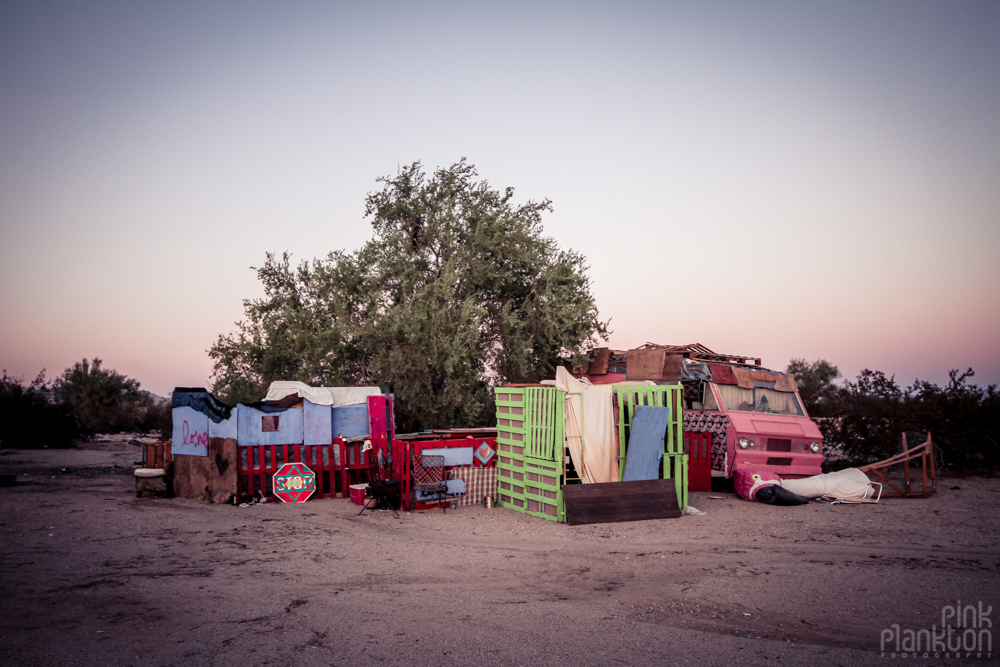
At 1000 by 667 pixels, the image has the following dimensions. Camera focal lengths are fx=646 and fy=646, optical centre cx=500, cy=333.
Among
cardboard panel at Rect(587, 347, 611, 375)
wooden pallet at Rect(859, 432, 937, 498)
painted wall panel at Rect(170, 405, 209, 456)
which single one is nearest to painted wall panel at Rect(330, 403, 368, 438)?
painted wall panel at Rect(170, 405, 209, 456)

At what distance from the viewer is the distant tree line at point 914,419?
1694 centimetres

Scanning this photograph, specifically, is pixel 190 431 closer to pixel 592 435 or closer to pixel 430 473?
pixel 430 473

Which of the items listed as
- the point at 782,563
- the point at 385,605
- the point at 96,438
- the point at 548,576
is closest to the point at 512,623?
the point at 385,605

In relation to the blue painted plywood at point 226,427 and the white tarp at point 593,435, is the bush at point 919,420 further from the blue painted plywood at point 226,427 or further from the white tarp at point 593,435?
the blue painted plywood at point 226,427

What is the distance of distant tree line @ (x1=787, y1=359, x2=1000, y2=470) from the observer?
1694 cm

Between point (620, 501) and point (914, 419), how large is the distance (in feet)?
35.6

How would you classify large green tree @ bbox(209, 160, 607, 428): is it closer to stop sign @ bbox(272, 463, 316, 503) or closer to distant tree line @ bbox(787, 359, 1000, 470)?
stop sign @ bbox(272, 463, 316, 503)

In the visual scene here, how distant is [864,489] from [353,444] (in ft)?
34.7

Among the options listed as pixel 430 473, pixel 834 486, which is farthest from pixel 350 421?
pixel 834 486

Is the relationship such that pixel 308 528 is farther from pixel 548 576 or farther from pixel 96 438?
pixel 96 438

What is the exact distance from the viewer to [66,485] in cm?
1555

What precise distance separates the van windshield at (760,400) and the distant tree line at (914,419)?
3.56 meters

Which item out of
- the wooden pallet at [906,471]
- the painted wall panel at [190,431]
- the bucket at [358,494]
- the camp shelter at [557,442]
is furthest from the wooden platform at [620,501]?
the painted wall panel at [190,431]

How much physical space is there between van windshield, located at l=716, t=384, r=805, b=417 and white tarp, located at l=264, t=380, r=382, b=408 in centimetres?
848
